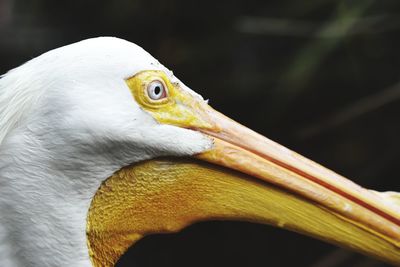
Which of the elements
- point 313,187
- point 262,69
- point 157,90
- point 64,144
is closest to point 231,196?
point 313,187

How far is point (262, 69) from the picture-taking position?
15.6 ft

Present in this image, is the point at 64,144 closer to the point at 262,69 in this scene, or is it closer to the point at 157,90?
the point at 157,90

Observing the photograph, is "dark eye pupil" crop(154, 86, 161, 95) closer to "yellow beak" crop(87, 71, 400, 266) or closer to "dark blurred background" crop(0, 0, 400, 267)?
"yellow beak" crop(87, 71, 400, 266)

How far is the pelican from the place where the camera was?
68.7 inches

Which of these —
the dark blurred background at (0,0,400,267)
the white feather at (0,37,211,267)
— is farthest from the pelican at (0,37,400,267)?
the dark blurred background at (0,0,400,267)

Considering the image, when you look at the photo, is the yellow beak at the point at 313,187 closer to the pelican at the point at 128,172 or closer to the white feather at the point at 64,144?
the pelican at the point at 128,172

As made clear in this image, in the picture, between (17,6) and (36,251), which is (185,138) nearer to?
(36,251)

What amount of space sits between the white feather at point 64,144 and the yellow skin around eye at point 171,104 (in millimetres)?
21

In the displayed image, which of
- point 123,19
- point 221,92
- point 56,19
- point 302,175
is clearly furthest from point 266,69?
point 302,175

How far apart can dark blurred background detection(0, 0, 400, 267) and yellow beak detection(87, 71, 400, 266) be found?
1919mm

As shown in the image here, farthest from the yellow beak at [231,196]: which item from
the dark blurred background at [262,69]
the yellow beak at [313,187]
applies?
the dark blurred background at [262,69]

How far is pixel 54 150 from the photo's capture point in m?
1.74

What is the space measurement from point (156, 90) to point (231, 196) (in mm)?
302

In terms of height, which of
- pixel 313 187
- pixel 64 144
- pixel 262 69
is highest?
pixel 262 69
